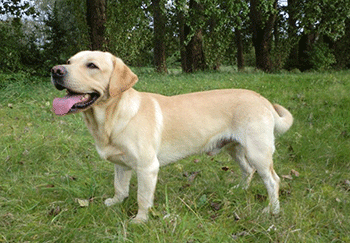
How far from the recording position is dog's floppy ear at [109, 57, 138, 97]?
2514mm

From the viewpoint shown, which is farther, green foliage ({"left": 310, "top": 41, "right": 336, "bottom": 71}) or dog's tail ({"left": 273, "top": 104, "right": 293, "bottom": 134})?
green foliage ({"left": 310, "top": 41, "right": 336, "bottom": 71})

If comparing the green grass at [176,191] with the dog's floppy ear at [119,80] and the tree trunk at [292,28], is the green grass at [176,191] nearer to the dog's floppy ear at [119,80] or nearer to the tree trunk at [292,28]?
the dog's floppy ear at [119,80]

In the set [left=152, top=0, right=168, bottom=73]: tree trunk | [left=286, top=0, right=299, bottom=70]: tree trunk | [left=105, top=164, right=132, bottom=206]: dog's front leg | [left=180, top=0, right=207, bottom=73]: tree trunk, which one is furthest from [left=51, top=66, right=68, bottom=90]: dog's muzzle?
[left=286, top=0, right=299, bottom=70]: tree trunk

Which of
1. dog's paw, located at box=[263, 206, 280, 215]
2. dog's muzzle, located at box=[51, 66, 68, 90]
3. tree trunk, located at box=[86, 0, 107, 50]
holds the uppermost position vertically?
tree trunk, located at box=[86, 0, 107, 50]

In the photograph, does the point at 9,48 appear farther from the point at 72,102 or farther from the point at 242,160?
the point at 242,160

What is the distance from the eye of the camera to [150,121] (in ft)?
9.09

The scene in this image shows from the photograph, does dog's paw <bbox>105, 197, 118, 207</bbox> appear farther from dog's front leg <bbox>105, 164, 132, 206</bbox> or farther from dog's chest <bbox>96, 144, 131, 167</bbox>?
dog's chest <bbox>96, 144, 131, 167</bbox>

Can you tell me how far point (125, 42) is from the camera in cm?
1434

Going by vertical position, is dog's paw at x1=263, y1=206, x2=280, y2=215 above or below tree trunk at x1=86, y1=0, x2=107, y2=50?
below

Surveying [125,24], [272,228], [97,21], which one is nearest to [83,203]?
[272,228]

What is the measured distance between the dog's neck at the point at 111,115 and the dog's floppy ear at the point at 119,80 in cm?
13

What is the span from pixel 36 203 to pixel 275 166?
A: 2.71 meters

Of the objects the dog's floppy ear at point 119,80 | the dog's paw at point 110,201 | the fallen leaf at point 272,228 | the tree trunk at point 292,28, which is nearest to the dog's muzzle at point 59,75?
the dog's floppy ear at point 119,80

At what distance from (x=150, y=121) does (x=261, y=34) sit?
13545 mm
